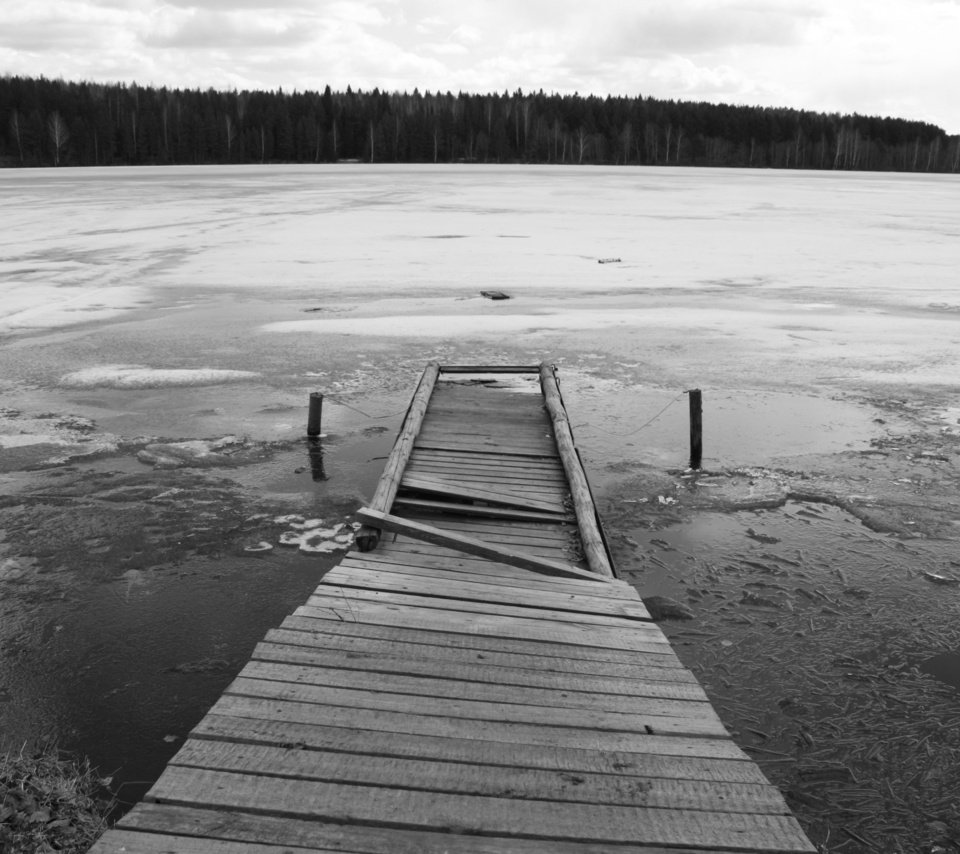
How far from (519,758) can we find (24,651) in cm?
361

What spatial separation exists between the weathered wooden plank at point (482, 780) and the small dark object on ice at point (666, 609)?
2.69 m

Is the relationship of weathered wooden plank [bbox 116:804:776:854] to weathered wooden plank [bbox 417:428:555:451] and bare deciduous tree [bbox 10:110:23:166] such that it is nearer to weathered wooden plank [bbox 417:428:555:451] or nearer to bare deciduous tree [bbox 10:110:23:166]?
weathered wooden plank [bbox 417:428:555:451]

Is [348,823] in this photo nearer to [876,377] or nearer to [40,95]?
[876,377]

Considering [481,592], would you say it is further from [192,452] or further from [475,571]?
[192,452]

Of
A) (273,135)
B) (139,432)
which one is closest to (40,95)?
(273,135)

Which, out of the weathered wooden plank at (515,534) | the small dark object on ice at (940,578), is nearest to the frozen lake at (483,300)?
the small dark object on ice at (940,578)

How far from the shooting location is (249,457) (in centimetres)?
905

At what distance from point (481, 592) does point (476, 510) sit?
1.90 meters

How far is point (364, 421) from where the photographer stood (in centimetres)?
1045

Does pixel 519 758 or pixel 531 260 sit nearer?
pixel 519 758

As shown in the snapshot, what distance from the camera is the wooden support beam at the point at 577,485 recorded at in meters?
6.03

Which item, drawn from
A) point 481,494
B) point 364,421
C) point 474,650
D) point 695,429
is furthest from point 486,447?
point 474,650

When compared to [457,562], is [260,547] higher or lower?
lower

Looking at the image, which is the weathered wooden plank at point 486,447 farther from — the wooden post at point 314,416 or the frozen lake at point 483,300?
the frozen lake at point 483,300
